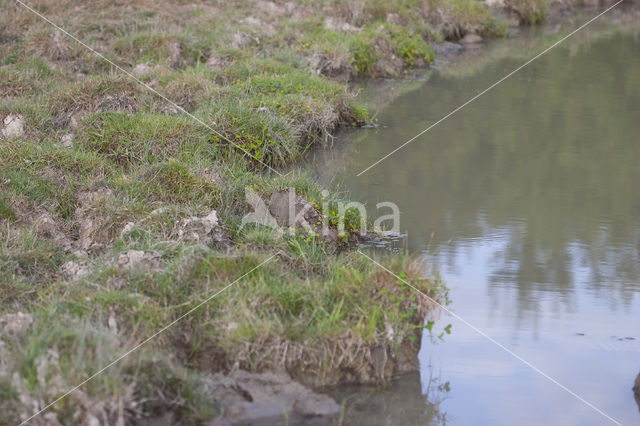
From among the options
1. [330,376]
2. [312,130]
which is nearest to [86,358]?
[330,376]

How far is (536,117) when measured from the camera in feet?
33.9

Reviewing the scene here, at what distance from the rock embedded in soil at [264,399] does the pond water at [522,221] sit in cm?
38

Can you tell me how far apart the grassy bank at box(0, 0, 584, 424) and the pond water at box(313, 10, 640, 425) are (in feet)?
1.70

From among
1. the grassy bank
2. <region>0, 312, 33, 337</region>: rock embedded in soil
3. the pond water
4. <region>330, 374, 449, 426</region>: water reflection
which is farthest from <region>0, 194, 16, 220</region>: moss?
the pond water

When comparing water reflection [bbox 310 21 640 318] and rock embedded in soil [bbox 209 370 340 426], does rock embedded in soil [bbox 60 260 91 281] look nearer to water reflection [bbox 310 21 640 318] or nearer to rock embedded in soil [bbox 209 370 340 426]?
rock embedded in soil [bbox 209 370 340 426]

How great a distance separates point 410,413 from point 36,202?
3.31 m

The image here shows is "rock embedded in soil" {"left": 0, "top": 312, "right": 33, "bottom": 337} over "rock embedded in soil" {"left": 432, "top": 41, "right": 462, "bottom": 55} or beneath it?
over

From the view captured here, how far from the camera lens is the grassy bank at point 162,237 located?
4070mm

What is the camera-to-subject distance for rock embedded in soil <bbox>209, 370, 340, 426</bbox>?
4.17m
